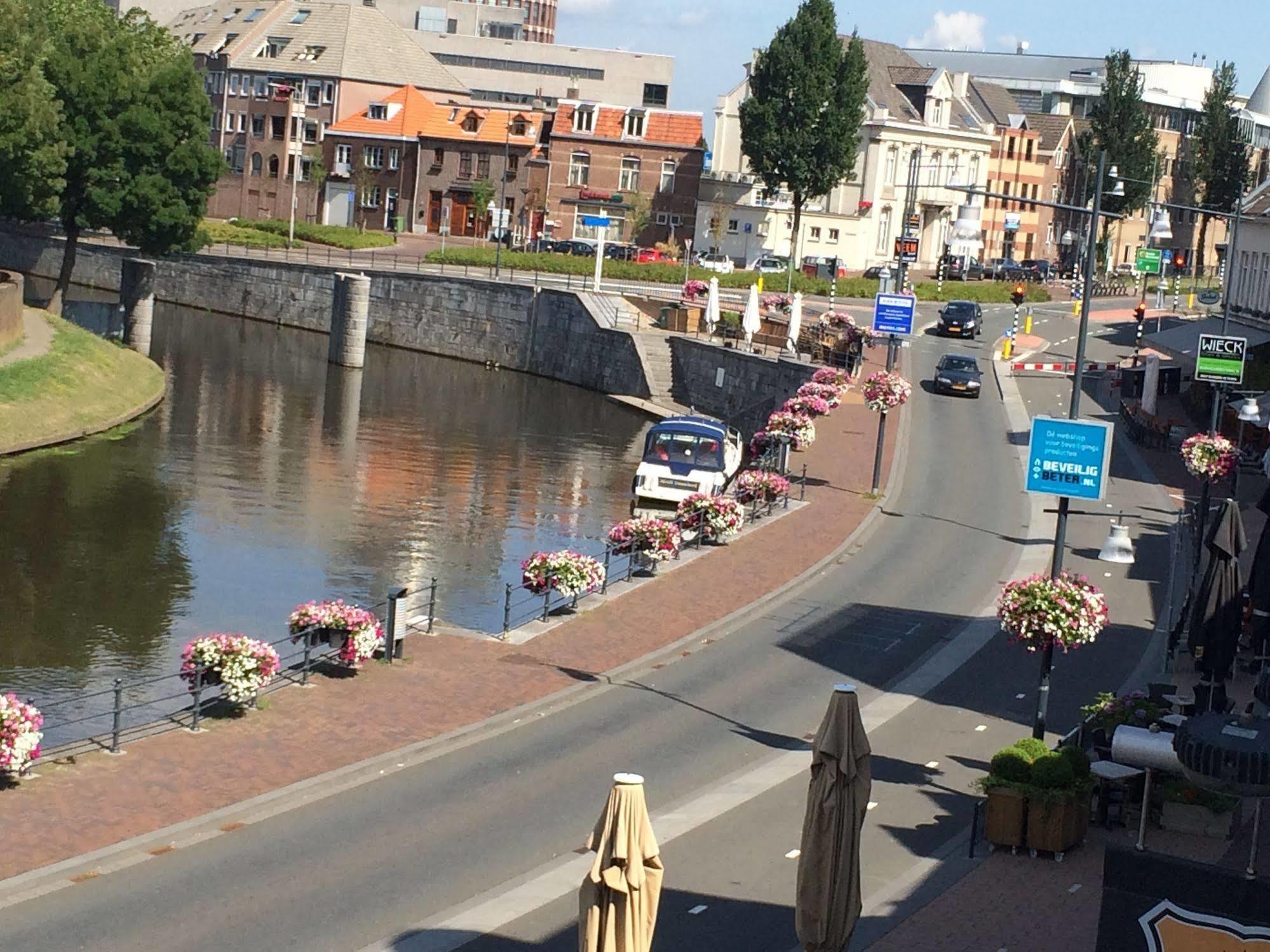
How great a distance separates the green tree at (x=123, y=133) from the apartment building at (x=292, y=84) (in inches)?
1474

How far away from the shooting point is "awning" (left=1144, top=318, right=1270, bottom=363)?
55625 millimetres

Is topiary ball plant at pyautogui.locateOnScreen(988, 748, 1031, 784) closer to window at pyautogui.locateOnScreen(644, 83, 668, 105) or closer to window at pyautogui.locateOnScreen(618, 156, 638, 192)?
window at pyautogui.locateOnScreen(618, 156, 638, 192)

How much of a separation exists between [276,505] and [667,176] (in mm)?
63934

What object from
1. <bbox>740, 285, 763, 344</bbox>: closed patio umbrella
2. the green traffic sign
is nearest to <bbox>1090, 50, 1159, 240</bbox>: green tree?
the green traffic sign

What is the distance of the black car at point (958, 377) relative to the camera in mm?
59906

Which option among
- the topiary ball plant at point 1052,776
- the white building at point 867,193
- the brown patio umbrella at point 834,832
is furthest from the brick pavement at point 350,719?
the white building at point 867,193

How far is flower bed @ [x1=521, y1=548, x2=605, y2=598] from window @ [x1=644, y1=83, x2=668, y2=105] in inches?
4769

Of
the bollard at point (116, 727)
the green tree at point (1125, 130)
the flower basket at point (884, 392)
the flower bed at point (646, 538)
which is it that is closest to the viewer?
the bollard at point (116, 727)

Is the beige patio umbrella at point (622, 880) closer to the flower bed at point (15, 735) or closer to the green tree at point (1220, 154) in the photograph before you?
the flower bed at point (15, 735)

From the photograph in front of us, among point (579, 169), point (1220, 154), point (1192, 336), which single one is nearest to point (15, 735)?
point (1192, 336)

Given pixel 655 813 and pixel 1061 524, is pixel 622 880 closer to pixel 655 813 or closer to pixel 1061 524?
pixel 655 813

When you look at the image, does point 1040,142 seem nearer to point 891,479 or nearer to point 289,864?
point 891,479

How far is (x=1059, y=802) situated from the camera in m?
18.6

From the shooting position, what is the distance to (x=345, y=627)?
24141 mm
